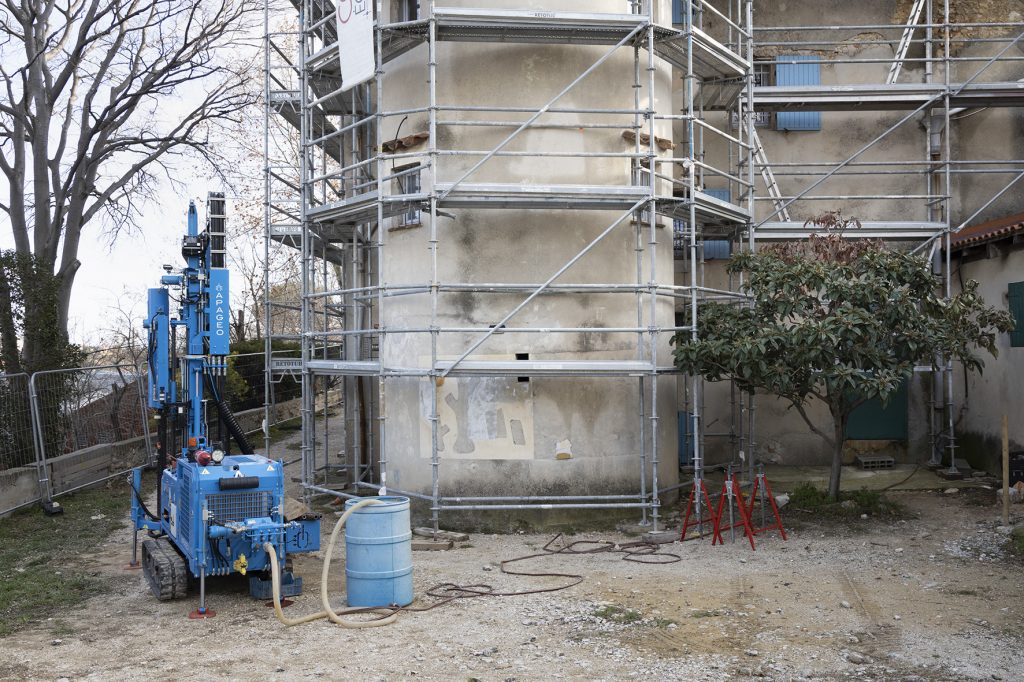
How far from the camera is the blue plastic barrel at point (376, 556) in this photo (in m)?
8.80

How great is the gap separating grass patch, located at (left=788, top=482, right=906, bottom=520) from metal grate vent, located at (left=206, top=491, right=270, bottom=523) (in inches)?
292

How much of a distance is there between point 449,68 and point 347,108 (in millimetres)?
4113

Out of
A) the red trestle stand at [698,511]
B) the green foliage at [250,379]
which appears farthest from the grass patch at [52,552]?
the red trestle stand at [698,511]

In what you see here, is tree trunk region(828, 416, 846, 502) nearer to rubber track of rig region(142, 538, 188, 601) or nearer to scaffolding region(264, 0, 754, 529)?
scaffolding region(264, 0, 754, 529)

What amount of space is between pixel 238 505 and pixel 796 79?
12749 millimetres

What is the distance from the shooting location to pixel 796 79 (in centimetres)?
1694

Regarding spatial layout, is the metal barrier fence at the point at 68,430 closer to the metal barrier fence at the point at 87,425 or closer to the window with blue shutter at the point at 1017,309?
the metal barrier fence at the point at 87,425

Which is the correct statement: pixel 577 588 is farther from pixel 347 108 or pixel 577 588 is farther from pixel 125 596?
pixel 347 108

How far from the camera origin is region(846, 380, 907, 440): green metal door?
54.1 ft

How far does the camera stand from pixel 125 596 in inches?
377

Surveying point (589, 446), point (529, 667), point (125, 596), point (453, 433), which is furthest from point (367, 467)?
point (529, 667)

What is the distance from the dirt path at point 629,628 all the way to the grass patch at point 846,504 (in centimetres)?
154

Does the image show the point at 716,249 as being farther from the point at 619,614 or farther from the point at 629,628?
the point at 629,628

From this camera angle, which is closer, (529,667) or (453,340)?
(529,667)
